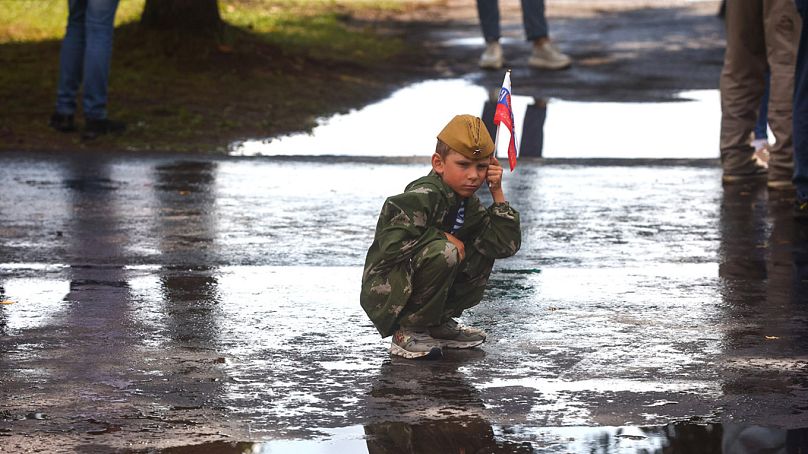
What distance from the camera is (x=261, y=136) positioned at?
11.2 m

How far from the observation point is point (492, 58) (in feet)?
50.1

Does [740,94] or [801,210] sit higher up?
[740,94]

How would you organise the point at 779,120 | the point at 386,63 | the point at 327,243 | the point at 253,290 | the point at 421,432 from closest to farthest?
the point at 421,432 < the point at 253,290 < the point at 327,243 < the point at 779,120 < the point at 386,63

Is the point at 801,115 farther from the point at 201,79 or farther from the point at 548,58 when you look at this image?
the point at 548,58

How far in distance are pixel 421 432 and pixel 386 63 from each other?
12.2m

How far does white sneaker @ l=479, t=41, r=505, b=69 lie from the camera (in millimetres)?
15258

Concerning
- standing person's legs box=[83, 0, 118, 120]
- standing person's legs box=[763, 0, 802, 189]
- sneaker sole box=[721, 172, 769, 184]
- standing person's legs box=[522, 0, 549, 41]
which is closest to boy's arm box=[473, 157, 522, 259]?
standing person's legs box=[763, 0, 802, 189]

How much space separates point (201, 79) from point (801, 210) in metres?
7.11

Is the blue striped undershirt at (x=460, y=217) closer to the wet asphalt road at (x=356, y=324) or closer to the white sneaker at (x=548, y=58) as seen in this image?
the wet asphalt road at (x=356, y=324)

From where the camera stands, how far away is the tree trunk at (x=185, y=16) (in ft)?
48.1

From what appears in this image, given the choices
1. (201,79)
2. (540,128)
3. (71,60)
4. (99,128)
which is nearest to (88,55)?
(71,60)

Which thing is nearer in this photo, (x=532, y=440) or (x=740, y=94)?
(x=532, y=440)

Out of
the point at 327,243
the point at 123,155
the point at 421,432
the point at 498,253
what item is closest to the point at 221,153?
the point at 123,155

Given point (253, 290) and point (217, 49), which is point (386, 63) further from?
point (253, 290)
